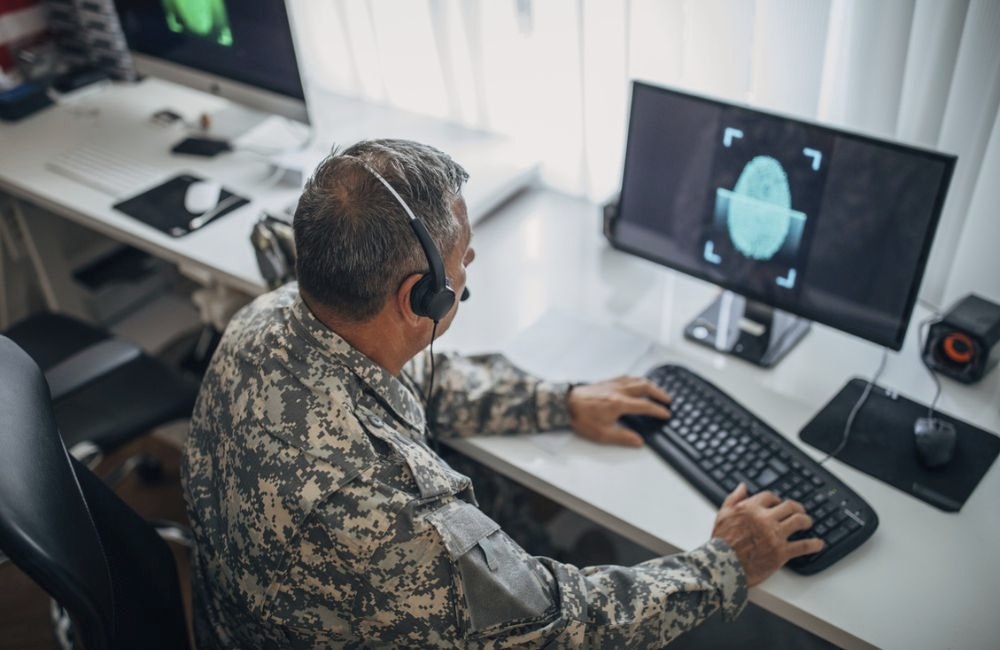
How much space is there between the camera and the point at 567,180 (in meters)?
2.09

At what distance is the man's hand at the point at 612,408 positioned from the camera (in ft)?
4.59

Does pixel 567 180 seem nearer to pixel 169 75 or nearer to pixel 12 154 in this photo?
pixel 169 75

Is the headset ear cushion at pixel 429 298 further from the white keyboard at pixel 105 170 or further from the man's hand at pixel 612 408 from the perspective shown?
the white keyboard at pixel 105 170

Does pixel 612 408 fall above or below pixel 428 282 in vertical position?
below

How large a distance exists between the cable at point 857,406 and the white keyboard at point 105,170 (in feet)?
5.19

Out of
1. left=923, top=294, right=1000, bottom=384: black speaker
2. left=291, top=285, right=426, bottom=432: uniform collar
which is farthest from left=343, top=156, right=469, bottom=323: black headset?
left=923, top=294, right=1000, bottom=384: black speaker

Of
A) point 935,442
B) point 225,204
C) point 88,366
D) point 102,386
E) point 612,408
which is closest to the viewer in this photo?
point 935,442

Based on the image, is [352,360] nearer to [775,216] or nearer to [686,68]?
[775,216]

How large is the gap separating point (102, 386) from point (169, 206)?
42 centimetres

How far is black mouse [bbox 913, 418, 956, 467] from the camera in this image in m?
1.30

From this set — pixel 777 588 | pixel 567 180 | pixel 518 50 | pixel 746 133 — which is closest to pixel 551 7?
pixel 518 50

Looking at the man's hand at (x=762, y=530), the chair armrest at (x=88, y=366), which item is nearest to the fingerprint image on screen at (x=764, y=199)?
the man's hand at (x=762, y=530)

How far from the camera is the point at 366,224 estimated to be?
3.36 ft

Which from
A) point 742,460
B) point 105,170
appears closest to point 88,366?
point 105,170
